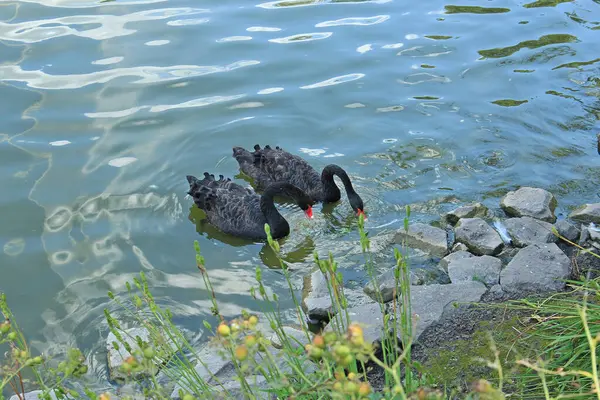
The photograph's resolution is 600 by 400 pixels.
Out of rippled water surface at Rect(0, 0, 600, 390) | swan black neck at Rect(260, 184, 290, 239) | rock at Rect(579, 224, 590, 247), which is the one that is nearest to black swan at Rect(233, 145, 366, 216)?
rippled water surface at Rect(0, 0, 600, 390)

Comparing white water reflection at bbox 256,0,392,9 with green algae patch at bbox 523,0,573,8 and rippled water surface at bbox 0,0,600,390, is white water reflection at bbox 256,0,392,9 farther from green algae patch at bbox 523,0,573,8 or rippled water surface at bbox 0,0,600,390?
green algae patch at bbox 523,0,573,8

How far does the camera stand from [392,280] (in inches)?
211

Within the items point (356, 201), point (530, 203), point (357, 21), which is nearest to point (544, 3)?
point (357, 21)

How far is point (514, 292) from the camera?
4.80 m

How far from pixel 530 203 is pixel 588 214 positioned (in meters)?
0.48

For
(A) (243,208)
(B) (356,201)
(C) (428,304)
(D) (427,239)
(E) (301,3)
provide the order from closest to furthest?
(C) (428,304)
(D) (427,239)
(B) (356,201)
(A) (243,208)
(E) (301,3)

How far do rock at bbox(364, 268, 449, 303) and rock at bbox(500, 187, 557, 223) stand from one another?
3.86ft

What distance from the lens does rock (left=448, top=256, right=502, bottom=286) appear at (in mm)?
5328

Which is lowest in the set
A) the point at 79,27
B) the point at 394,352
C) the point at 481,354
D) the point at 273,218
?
the point at 273,218

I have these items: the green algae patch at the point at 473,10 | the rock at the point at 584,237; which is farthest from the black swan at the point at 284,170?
the green algae patch at the point at 473,10

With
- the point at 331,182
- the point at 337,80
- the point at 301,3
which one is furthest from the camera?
the point at 301,3

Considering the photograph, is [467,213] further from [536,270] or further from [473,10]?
[473,10]

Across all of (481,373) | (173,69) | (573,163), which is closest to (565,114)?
(573,163)

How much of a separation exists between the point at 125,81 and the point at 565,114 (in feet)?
16.6
